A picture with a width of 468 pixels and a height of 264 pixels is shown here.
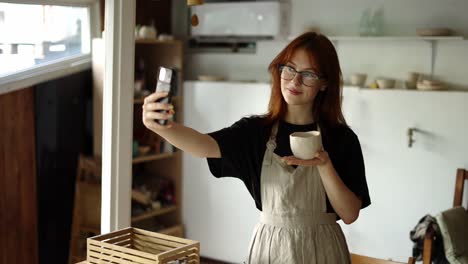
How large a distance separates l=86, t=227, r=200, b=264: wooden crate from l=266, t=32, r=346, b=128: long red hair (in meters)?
0.47

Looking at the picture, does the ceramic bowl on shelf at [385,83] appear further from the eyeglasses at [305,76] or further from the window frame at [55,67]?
the eyeglasses at [305,76]

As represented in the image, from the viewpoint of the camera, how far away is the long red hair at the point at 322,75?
1.82 m

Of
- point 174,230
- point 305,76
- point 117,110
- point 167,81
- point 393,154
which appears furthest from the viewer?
point 174,230

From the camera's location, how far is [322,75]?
71.7 inches

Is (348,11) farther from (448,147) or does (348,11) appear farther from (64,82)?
(64,82)

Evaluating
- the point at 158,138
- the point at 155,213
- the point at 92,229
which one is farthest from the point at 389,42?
the point at 92,229

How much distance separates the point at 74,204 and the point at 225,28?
5.26ft

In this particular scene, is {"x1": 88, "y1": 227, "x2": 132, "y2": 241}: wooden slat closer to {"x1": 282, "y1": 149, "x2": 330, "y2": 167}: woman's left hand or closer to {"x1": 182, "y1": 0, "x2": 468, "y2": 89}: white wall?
{"x1": 282, "y1": 149, "x2": 330, "y2": 167}: woman's left hand

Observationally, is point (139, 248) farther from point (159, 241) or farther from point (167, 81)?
point (167, 81)

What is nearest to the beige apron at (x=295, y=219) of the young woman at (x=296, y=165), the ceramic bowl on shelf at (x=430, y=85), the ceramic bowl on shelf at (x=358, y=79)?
the young woman at (x=296, y=165)

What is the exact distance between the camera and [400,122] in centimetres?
373

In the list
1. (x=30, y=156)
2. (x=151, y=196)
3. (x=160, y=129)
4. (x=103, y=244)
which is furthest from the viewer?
(x=151, y=196)

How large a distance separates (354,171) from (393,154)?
6.65 ft

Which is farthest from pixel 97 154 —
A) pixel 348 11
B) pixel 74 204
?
pixel 348 11
